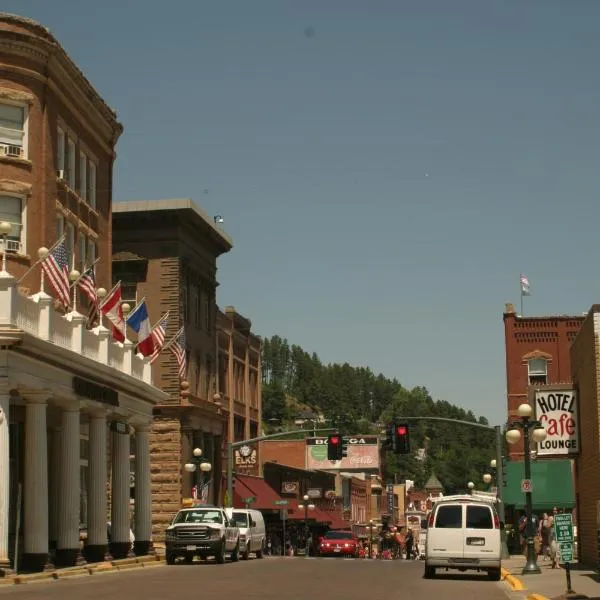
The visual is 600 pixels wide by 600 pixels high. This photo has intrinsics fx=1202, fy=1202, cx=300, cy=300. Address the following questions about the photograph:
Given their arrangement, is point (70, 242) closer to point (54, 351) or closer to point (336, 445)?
point (54, 351)

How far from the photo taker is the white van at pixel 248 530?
163 ft

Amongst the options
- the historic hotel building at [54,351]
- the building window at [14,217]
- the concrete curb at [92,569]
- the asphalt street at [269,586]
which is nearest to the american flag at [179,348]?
the historic hotel building at [54,351]

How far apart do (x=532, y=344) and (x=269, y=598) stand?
54.0 metres

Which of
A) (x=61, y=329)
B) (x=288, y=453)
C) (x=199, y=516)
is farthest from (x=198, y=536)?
(x=288, y=453)

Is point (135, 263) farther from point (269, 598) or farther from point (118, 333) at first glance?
point (269, 598)

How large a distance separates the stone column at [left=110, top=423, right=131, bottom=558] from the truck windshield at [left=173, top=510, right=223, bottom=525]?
2.14 metres

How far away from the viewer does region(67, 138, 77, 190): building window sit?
44312 mm

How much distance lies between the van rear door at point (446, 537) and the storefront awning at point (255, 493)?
133 ft

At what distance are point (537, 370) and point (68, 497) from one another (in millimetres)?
43653

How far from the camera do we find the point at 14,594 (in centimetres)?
2530

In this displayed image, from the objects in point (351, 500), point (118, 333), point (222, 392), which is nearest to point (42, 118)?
point (118, 333)

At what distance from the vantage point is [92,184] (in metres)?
47.9

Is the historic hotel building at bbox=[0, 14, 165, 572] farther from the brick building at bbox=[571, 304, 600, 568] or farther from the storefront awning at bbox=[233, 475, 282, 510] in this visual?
the storefront awning at bbox=[233, 475, 282, 510]

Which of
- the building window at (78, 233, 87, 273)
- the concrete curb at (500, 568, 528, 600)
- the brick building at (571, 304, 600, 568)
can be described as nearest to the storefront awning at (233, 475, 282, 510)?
the building window at (78, 233, 87, 273)
